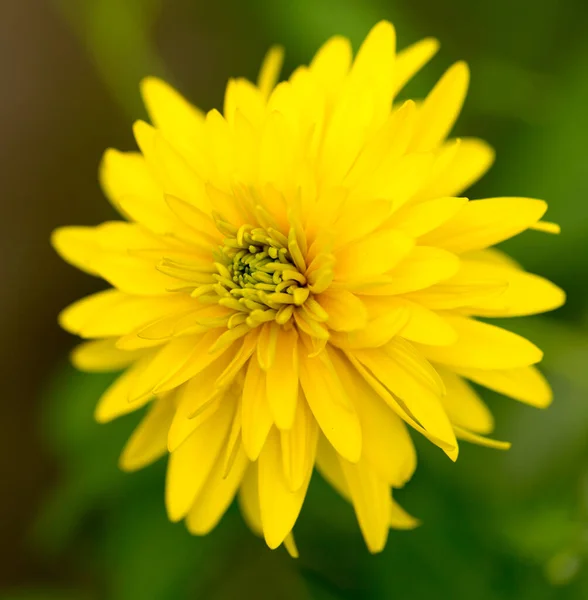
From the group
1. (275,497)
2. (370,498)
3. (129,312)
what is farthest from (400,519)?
(129,312)

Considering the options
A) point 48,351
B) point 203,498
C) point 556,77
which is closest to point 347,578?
point 203,498

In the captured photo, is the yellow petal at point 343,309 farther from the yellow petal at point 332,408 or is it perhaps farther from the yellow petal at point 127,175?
the yellow petal at point 127,175

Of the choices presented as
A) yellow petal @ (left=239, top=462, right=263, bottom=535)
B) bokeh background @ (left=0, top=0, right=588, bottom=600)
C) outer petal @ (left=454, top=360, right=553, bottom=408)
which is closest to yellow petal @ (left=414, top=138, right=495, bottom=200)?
outer petal @ (left=454, top=360, right=553, bottom=408)

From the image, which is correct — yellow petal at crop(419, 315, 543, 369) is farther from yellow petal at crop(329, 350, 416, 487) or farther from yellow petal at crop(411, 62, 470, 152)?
yellow petal at crop(411, 62, 470, 152)

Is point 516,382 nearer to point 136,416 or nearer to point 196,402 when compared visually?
point 196,402

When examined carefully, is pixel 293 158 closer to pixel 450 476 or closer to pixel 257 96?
pixel 257 96
